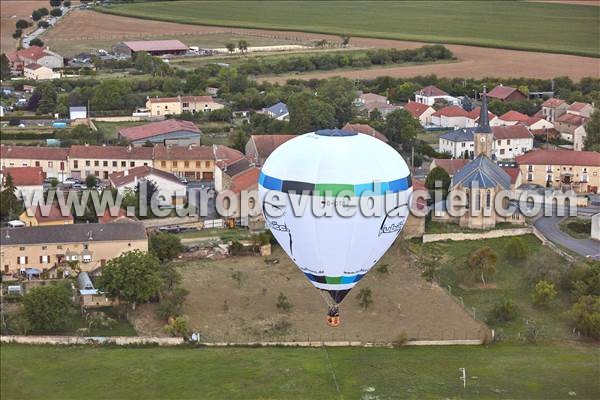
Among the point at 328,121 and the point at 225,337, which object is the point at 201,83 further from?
the point at 225,337

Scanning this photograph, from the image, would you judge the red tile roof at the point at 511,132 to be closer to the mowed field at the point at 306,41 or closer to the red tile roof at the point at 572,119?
the red tile roof at the point at 572,119

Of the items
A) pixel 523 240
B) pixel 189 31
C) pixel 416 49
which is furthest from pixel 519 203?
pixel 189 31

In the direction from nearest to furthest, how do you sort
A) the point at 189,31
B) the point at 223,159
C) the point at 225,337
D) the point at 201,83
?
1. the point at 225,337
2. the point at 223,159
3. the point at 201,83
4. the point at 189,31

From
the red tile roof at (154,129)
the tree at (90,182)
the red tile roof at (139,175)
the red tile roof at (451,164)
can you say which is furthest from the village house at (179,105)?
the red tile roof at (451,164)

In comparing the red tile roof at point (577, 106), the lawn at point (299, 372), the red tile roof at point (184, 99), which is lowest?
the lawn at point (299, 372)

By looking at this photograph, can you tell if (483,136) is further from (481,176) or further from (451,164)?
(451,164)

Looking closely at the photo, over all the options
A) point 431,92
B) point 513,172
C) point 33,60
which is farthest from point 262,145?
point 33,60

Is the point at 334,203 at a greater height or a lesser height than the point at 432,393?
greater
